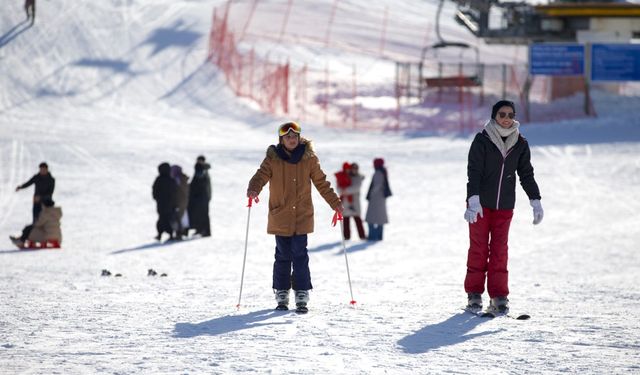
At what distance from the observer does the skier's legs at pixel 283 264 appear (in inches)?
360

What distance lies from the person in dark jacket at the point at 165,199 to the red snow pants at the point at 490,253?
880 centimetres

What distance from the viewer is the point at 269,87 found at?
42000 millimetres

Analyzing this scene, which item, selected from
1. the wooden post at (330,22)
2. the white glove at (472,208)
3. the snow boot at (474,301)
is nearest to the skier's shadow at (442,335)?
the snow boot at (474,301)

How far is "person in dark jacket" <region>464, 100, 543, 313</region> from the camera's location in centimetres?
876

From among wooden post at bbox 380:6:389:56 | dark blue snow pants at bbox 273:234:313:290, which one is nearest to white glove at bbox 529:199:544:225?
dark blue snow pants at bbox 273:234:313:290

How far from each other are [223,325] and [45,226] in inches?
323

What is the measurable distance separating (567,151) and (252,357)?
81.3 ft

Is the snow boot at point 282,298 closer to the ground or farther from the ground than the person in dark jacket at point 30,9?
closer to the ground

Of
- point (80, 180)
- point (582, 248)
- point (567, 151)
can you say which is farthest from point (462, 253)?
point (567, 151)

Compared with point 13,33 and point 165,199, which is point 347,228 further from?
point 13,33

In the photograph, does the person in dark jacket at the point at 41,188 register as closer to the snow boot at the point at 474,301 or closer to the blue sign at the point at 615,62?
the snow boot at the point at 474,301

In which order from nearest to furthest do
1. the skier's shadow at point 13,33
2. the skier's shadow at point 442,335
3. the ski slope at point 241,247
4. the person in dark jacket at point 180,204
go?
the ski slope at point 241,247
the skier's shadow at point 442,335
the person in dark jacket at point 180,204
the skier's shadow at point 13,33

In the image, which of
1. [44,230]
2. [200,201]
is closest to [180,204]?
[200,201]

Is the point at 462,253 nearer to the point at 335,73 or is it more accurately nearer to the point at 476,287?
the point at 476,287
